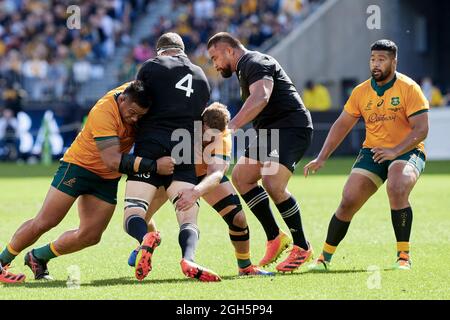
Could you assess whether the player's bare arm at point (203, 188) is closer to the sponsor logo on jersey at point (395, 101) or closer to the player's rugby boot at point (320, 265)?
the player's rugby boot at point (320, 265)

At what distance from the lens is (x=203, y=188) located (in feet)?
29.3

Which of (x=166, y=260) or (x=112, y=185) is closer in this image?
(x=112, y=185)

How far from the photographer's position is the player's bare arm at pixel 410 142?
9664 millimetres

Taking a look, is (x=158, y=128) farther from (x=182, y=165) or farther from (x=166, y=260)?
(x=166, y=260)

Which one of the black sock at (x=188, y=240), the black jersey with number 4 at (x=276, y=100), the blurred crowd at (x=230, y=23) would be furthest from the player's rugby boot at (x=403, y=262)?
the blurred crowd at (x=230, y=23)

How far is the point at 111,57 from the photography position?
34.2 meters

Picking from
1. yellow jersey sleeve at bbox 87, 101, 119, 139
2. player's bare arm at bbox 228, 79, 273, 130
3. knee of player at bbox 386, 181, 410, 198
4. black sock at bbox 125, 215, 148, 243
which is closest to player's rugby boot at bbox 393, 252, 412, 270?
knee of player at bbox 386, 181, 410, 198

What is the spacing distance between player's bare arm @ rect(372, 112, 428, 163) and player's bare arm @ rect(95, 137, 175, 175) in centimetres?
198

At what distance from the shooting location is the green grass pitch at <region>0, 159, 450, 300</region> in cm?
837

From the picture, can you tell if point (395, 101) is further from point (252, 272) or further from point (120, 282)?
point (120, 282)

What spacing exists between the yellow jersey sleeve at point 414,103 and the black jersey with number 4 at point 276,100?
103 centimetres

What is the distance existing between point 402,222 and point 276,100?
1665mm
